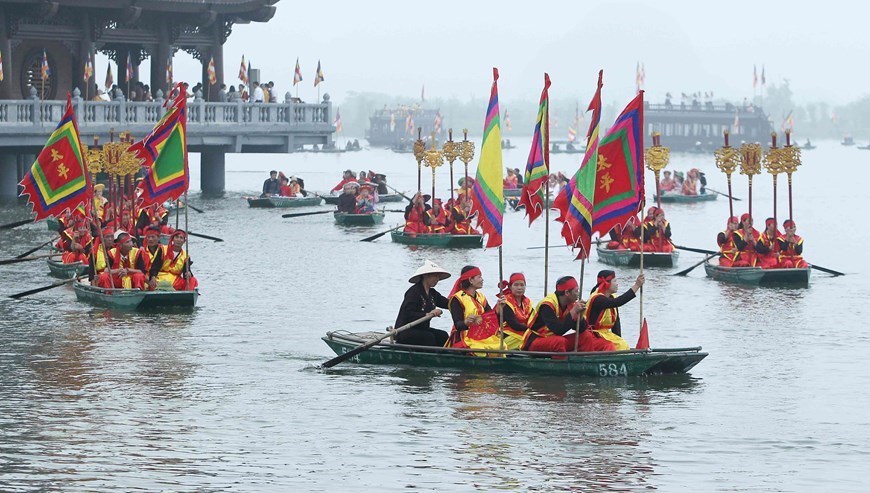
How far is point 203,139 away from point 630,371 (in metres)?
41.3

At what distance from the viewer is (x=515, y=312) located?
23281 millimetres

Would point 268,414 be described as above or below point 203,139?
below

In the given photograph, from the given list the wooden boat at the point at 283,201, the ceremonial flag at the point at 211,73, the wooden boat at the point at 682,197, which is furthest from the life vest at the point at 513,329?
the wooden boat at the point at 682,197

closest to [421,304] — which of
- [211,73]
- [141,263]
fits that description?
[141,263]

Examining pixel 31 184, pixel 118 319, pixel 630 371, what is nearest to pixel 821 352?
pixel 630 371

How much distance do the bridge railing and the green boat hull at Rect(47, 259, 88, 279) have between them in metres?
19.0

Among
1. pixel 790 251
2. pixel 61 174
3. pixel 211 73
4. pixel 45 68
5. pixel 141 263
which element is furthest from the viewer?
pixel 211 73

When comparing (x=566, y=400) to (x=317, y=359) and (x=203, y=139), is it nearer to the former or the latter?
(x=317, y=359)

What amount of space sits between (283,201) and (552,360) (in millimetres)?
39749

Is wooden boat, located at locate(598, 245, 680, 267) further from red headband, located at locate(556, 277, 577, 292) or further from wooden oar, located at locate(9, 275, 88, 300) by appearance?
red headband, located at locate(556, 277, 577, 292)

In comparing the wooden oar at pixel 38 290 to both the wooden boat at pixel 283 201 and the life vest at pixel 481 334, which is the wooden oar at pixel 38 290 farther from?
the wooden boat at pixel 283 201

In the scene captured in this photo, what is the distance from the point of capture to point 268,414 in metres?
21.2

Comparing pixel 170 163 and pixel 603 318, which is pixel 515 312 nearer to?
pixel 603 318

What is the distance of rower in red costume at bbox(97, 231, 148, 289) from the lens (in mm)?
30406
